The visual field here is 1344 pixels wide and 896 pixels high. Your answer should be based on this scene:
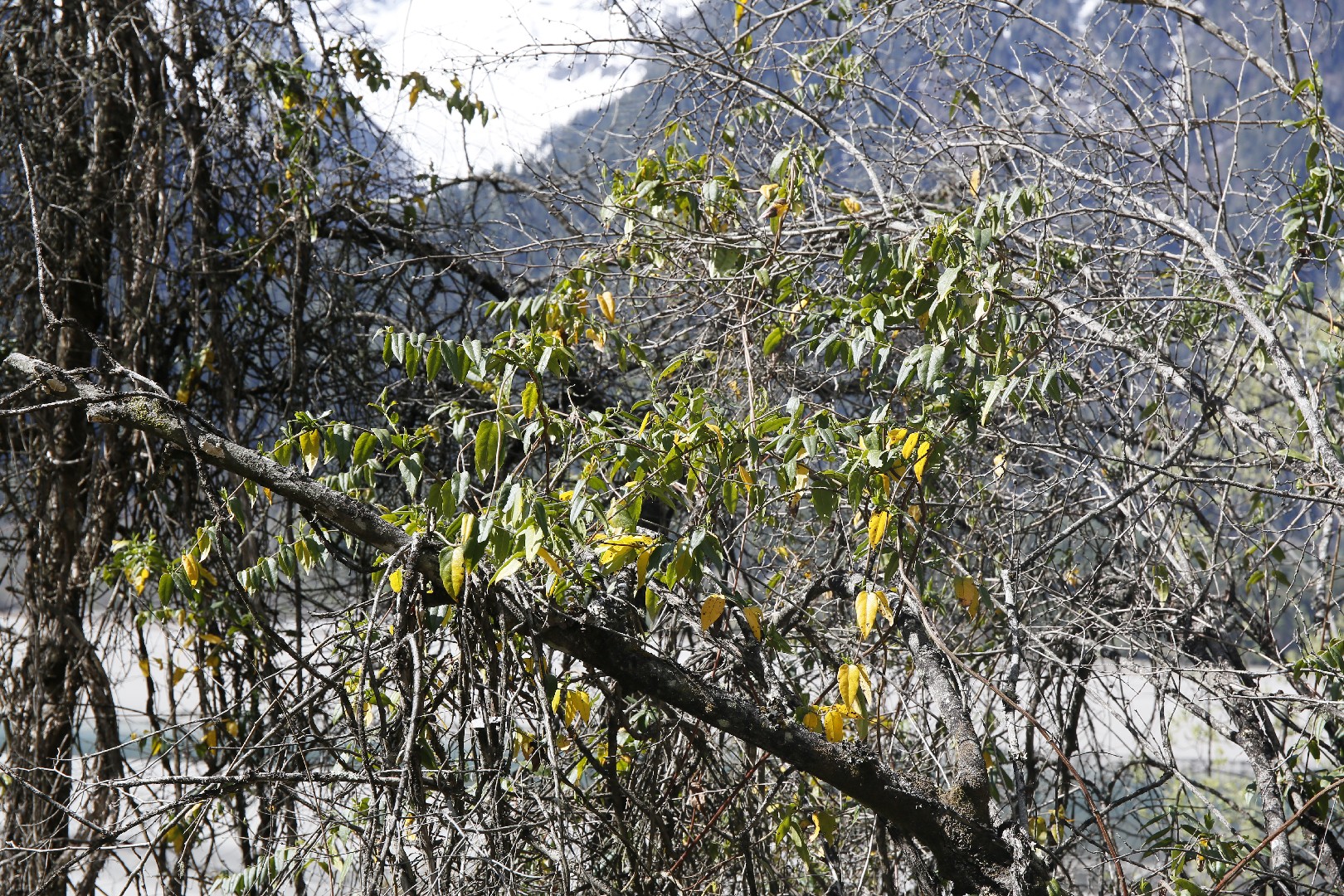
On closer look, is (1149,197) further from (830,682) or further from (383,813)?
(383,813)

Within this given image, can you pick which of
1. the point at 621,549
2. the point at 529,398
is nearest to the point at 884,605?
the point at 621,549

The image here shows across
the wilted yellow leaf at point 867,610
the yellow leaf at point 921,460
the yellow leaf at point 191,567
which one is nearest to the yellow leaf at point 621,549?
the wilted yellow leaf at point 867,610

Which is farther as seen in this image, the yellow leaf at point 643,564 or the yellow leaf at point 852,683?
the yellow leaf at point 852,683

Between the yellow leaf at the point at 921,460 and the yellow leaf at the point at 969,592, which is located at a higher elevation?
the yellow leaf at the point at 921,460

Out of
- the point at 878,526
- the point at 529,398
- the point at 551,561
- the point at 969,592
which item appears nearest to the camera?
the point at 551,561

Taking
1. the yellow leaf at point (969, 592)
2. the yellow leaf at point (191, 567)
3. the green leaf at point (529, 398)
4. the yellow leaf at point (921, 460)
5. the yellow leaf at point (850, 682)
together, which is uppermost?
A: the yellow leaf at point (191, 567)

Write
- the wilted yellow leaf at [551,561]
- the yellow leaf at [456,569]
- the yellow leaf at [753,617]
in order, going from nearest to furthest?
the yellow leaf at [456,569], the wilted yellow leaf at [551,561], the yellow leaf at [753,617]

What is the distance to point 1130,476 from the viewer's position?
285cm

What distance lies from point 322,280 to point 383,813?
2732 millimetres

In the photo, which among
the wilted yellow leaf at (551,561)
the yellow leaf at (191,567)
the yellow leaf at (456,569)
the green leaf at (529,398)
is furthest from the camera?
the yellow leaf at (191,567)

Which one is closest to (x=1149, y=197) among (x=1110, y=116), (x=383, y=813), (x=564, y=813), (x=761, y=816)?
(x=1110, y=116)

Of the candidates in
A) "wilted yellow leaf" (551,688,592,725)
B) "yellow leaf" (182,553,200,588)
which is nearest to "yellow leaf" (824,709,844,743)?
"wilted yellow leaf" (551,688,592,725)

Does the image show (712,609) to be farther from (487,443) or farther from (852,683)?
(487,443)

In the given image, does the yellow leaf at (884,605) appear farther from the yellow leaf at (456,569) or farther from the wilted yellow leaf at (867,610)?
the yellow leaf at (456,569)
